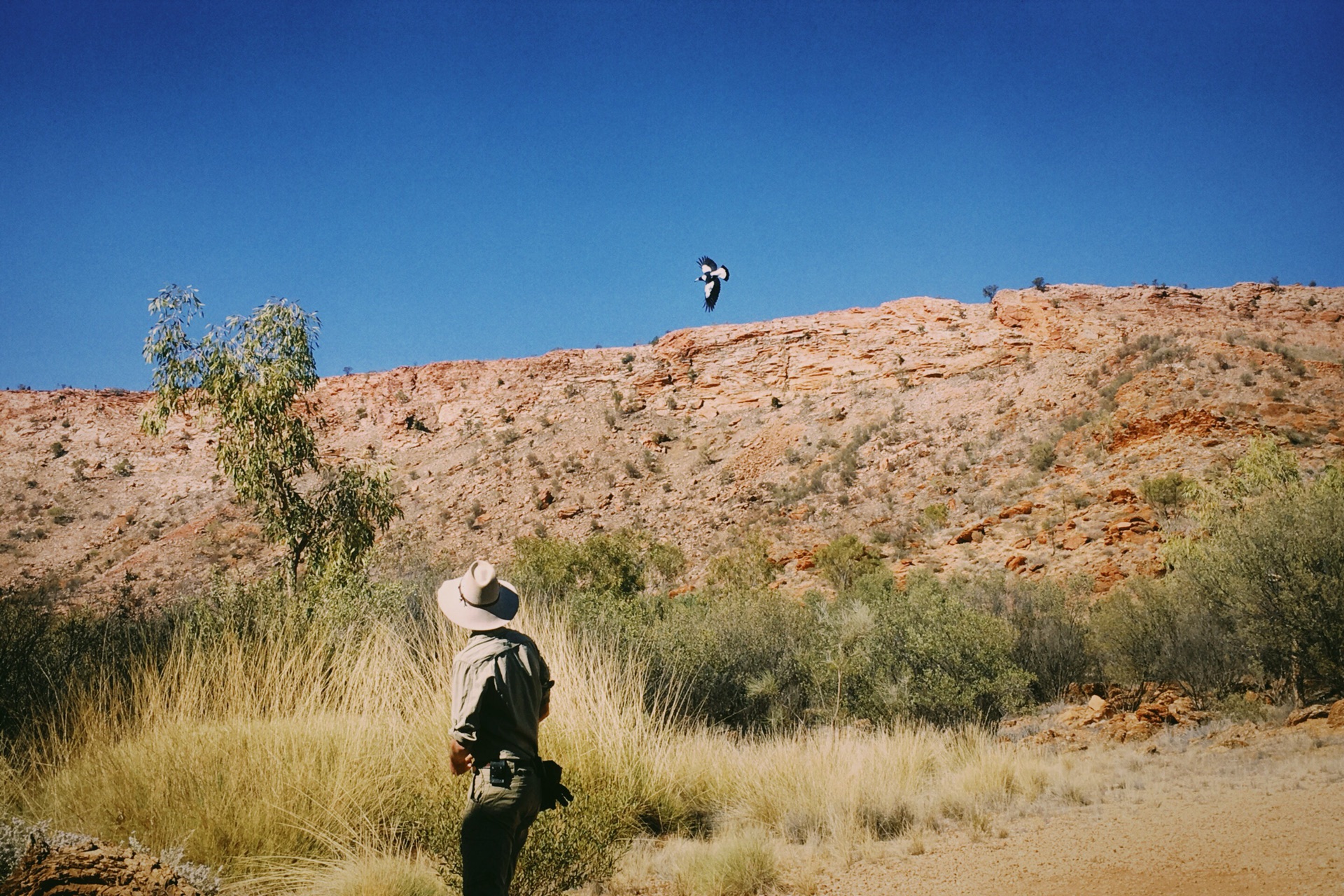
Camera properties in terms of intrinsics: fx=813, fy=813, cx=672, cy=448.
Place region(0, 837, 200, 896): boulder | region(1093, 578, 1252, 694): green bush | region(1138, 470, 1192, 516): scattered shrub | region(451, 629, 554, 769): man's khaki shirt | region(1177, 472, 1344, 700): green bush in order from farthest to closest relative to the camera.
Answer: region(1138, 470, 1192, 516): scattered shrub → region(1093, 578, 1252, 694): green bush → region(1177, 472, 1344, 700): green bush → region(451, 629, 554, 769): man's khaki shirt → region(0, 837, 200, 896): boulder

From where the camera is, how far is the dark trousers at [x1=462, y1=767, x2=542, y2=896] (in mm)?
3529

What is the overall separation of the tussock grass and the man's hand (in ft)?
5.32

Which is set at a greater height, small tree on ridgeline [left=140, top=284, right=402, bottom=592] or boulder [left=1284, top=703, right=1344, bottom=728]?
small tree on ridgeline [left=140, top=284, right=402, bottom=592]

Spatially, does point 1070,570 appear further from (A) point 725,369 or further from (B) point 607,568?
(A) point 725,369

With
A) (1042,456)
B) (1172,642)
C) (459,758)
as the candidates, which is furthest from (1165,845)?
(1042,456)

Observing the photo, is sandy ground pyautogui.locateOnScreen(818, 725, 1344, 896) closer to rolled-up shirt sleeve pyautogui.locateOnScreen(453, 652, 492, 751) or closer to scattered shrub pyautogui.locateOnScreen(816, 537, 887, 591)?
rolled-up shirt sleeve pyautogui.locateOnScreen(453, 652, 492, 751)

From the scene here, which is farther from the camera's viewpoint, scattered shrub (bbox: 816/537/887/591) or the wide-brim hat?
scattered shrub (bbox: 816/537/887/591)

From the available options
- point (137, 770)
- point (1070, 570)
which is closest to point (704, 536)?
point (1070, 570)

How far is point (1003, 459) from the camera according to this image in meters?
28.1

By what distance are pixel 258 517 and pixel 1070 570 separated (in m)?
17.5

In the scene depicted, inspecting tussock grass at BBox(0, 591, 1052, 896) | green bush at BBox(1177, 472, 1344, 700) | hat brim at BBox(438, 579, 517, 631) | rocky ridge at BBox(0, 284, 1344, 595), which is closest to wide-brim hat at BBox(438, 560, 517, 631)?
hat brim at BBox(438, 579, 517, 631)

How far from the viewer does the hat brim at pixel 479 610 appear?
3.92m

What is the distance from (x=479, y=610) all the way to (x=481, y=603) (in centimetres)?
4

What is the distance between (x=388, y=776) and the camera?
19.3 feet
